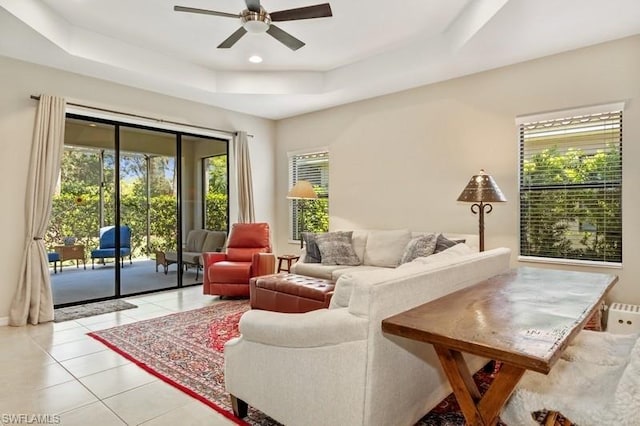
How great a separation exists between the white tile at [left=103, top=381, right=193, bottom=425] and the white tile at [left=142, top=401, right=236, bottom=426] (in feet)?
0.17

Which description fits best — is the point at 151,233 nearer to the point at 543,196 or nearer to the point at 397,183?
the point at 397,183

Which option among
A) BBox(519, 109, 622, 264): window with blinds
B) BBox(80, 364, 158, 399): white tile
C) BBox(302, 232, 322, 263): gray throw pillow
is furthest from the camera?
BBox(302, 232, 322, 263): gray throw pillow

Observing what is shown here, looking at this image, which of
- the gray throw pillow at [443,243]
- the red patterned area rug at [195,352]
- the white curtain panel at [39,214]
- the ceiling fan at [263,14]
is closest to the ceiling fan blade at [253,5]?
the ceiling fan at [263,14]

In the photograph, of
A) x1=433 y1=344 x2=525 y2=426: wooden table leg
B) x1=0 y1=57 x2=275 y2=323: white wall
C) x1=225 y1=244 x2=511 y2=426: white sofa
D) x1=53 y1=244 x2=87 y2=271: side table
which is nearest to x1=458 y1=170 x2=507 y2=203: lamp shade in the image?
x1=225 y1=244 x2=511 y2=426: white sofa

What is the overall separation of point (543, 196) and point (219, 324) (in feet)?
12.0

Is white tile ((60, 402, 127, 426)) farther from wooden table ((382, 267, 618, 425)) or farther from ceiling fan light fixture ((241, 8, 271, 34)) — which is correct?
ceiling fan light fixture ((241, 8, 271, 34))

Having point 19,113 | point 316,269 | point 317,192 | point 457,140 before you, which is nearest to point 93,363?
point 316,269

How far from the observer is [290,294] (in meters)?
3.73

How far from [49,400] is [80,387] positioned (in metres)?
0.19

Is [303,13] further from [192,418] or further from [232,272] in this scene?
[232,272]

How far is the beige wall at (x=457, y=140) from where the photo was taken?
11.6ft

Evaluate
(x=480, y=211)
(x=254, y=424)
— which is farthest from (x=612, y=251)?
(x=254, y=424)

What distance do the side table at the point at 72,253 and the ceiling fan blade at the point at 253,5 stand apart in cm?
369

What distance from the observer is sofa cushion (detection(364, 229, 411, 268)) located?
15.3ft
